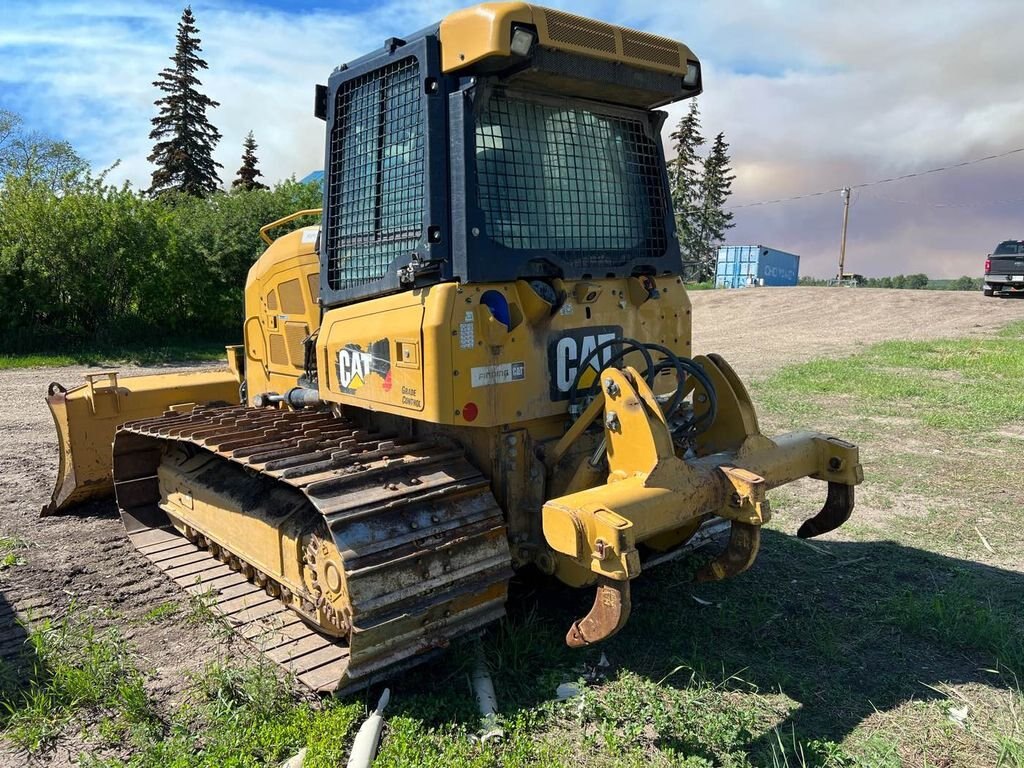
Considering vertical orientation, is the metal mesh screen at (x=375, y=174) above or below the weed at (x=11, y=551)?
above

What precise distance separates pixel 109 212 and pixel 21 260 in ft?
6.44

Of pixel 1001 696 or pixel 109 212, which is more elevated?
pixel 109 212

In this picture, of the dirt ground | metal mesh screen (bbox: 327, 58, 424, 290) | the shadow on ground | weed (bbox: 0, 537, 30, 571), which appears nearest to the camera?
the shadow on ground

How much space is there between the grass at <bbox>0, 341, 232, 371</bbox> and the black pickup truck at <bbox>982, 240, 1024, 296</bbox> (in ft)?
78.2

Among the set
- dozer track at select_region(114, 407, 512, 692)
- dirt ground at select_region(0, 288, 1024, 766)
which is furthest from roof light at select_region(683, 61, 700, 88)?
dirt ground at select_region(0, 288, 1024, 766)

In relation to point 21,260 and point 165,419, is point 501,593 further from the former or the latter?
point 21,260

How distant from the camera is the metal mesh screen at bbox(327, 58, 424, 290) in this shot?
3.75m

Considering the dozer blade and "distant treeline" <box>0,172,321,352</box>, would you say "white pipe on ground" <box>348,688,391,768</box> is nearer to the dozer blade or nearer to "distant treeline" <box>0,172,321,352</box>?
the dozer blade

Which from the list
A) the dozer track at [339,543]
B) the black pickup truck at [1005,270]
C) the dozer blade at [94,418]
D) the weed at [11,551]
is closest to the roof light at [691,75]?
the dozer track at [339,543]

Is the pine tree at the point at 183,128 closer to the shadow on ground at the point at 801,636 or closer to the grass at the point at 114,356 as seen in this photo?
the grass at the point at 114,356

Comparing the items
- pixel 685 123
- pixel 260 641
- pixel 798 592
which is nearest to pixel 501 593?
pixel 260 641

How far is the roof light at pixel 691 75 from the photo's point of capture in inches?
164

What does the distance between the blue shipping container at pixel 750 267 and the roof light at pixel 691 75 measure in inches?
1380

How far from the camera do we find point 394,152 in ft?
12.7
